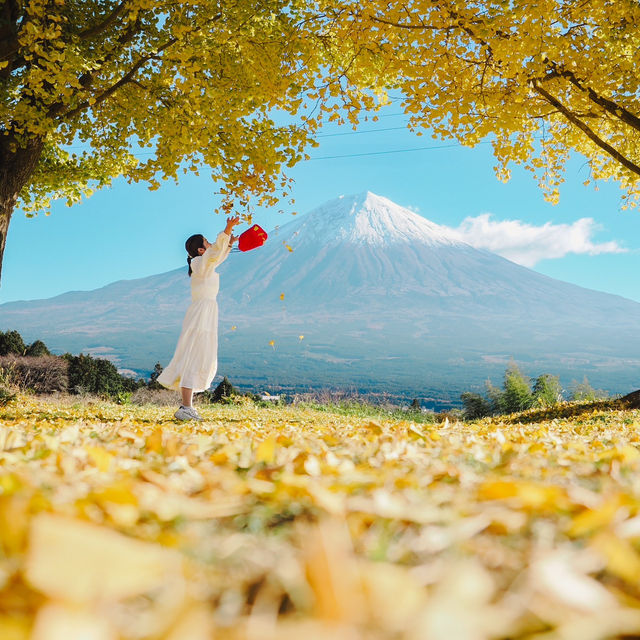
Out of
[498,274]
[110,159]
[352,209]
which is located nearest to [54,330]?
[352,209]

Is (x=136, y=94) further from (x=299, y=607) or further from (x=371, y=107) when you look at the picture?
(x=299, y=607)

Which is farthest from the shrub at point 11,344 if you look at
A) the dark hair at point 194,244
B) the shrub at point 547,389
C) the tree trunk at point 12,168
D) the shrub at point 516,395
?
the shrub at point 547,389

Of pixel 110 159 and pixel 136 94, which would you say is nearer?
pixel 136 94

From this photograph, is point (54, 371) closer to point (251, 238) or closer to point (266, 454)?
point (251, 238)

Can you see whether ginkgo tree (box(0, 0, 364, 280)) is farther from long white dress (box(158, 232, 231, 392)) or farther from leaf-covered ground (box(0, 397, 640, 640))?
leaf-covered ground (box(0, 397, 640, 640))

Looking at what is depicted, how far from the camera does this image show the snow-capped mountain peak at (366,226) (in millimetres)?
163875

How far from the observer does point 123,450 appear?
2.00m

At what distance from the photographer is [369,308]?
154 m

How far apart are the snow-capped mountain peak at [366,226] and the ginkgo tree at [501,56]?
152546mm

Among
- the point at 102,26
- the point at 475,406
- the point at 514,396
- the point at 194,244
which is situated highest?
the point at 102,26

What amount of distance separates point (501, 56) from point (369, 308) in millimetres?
147742

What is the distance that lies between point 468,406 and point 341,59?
1075cm

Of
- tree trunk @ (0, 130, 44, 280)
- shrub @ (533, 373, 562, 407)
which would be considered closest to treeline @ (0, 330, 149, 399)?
tree trunk @ (0, 130, 44, 280)

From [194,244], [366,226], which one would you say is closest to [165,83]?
[194,244]
